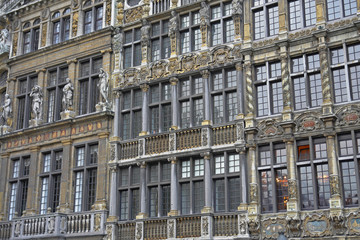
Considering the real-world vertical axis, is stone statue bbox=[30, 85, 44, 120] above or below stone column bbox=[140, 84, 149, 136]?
above

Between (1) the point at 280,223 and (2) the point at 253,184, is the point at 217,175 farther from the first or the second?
(1) the point at 280,223

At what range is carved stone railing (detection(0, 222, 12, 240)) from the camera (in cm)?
2635

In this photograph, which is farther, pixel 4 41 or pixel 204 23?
pixel 4 41

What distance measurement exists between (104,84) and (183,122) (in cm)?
473

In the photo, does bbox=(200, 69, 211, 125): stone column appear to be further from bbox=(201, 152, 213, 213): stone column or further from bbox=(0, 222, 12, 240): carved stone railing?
bbox=(0, 222, 12, 240): carved stone railing

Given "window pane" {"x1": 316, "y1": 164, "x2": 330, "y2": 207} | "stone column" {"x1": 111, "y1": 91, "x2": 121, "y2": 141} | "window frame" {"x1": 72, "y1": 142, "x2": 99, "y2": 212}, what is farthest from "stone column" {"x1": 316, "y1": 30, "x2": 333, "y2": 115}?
"window frame" {"x1": 72, "y1": 142, "x2": 99, "y2": 212}

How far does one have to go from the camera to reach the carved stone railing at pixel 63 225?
24.0 meters

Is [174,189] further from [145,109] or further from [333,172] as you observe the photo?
[333,172]

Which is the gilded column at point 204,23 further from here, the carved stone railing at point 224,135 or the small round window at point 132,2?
the small round window at point 132,2

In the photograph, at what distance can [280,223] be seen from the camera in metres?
19.9

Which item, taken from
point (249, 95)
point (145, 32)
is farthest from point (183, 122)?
point (145, 32)

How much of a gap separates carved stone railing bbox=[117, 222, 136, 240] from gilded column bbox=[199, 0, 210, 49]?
27.7ft

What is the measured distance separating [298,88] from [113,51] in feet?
32.3

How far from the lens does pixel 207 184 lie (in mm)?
21781
